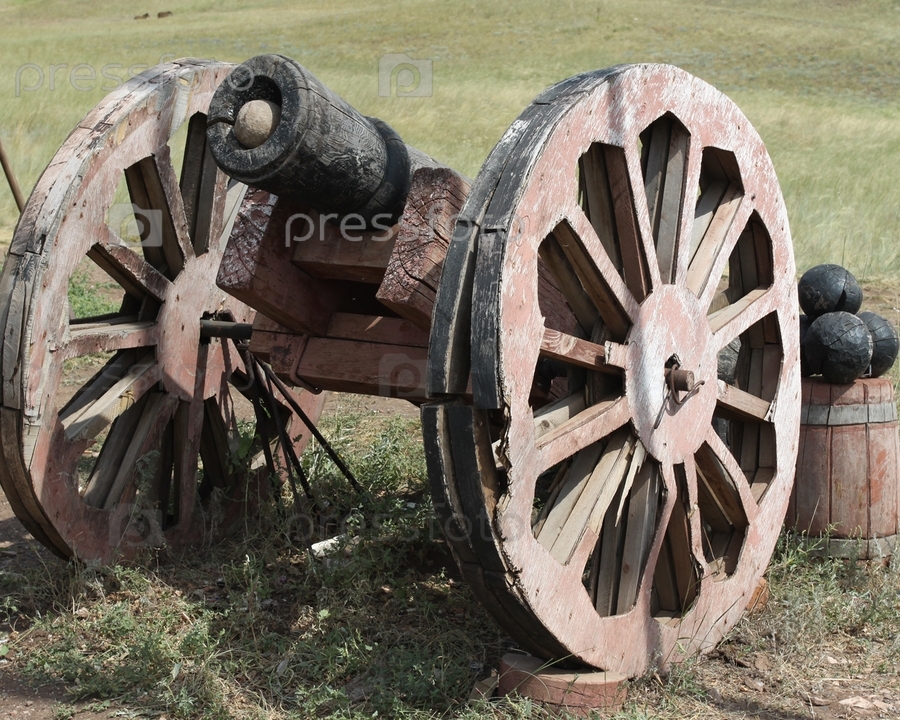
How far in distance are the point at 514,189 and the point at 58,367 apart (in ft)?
5.58

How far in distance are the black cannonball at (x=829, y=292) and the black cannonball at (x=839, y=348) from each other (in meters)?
0.18

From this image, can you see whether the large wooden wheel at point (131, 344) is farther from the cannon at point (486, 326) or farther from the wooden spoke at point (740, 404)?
the wooden spoke at point (740, 404)

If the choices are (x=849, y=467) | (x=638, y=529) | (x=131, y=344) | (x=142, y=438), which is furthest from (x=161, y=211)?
(x=849, y=467)

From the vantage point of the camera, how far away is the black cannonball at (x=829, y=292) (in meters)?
4.15

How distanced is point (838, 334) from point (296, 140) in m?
2.23

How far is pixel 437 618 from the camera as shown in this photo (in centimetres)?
358

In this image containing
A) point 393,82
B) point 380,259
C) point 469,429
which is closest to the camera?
point 469,429

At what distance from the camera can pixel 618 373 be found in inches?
114

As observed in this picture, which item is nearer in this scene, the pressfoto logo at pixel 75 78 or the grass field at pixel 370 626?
the grass field at pixel 370 626

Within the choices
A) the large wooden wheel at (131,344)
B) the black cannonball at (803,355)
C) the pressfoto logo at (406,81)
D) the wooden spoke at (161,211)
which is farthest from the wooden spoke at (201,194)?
the pressfoto logo at (406,81)

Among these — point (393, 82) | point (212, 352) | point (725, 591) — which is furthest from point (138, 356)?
point (393, 82)

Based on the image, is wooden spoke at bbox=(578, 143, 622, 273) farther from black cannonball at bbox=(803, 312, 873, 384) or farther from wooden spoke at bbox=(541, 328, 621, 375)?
black cannonball at bbox=(803, 312, 873, 384)

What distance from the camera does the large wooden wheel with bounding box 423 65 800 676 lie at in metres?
2.48

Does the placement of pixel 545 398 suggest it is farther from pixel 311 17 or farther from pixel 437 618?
pixel 311 17
